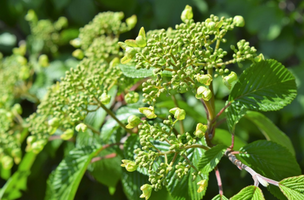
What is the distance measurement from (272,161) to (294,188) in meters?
0.10

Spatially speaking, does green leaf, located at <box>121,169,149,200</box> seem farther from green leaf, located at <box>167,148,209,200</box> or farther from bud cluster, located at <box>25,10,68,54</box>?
bud cluster, located at <box>25,10,68,54</box>

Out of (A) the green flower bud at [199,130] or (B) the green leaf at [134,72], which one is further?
(B) the green leaf at [134,72]

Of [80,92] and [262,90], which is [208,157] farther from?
[80,92]

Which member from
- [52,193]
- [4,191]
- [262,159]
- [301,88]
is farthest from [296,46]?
[4,191]

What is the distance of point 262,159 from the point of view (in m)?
0.63

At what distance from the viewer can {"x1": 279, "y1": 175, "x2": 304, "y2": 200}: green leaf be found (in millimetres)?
532

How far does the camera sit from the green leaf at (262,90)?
621mm

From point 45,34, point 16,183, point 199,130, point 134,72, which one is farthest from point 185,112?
point 45,34

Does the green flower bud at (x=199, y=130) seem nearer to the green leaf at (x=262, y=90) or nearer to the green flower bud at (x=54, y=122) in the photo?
the green leaf at (x=262, y=90)

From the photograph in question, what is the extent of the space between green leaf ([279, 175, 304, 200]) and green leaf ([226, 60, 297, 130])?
153mm

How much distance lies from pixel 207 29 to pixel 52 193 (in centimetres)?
69

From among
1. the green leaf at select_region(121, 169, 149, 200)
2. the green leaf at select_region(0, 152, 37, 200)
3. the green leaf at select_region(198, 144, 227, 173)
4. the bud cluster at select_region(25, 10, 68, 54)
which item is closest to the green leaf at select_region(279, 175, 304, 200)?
the green leaf at select_region(198, 144, 227, 173)

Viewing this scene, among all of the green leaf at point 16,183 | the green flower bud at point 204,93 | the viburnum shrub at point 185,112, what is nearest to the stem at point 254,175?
the viburnum shrub at point 185,112

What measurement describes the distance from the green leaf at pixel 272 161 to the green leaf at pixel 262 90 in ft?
0.28
